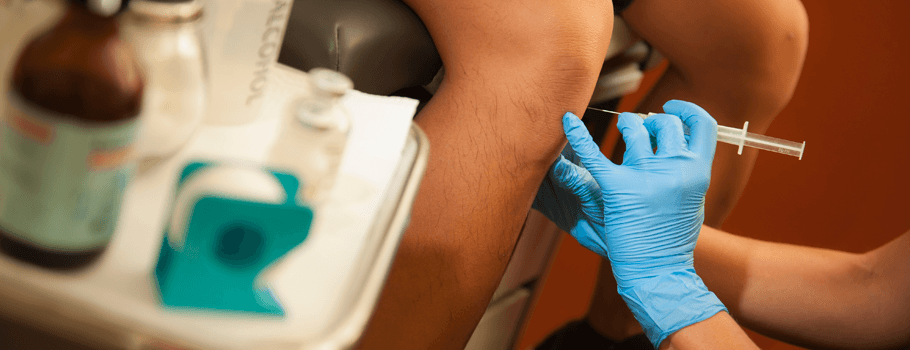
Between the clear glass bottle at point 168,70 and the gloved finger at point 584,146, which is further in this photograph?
the gloved finger at point 584,146

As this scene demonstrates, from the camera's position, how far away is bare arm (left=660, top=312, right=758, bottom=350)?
85 cm

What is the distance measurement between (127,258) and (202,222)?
6cm

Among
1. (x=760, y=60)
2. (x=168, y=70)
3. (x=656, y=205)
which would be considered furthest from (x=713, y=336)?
(x=168, y=70)

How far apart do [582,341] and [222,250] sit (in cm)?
125

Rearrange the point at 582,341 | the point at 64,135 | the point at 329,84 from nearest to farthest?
the point at 64,135
the point at 329,84
the point at 582,341

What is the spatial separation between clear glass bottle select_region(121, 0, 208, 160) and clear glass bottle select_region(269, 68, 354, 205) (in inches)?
2.5

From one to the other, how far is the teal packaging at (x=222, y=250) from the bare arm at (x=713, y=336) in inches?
26.9

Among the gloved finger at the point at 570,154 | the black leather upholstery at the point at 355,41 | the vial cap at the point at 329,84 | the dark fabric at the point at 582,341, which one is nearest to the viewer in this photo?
the vial cap at the point at 329,84

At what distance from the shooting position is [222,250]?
35 cm

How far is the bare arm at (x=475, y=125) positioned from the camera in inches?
29.1

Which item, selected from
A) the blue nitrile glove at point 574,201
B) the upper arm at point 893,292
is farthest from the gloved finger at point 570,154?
the upper arm at point 893,292

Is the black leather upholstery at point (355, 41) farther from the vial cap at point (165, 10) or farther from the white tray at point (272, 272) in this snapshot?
the vial cap at point (165, 10)

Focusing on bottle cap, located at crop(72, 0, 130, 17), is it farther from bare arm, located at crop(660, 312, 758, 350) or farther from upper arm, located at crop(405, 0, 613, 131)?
bare arm, located at crop(660, 312, 758, 350)

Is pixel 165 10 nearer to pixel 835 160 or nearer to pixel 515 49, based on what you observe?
pixel 515 49
